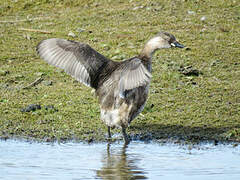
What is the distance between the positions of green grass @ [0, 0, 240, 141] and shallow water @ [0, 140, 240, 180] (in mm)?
521

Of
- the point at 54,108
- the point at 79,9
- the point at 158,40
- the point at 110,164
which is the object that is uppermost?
the point at 79,9

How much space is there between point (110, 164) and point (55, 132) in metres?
1.84

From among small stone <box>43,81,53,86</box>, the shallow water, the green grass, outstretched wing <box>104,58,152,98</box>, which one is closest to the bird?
outstretched wing <box>104,58,152,98</box>

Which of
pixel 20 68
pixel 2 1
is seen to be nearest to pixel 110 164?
pixel 20 68

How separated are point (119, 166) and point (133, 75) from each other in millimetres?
1303

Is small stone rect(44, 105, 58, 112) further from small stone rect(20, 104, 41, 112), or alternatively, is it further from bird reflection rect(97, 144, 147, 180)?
bird reflection rect(97, 144, 147, 180)

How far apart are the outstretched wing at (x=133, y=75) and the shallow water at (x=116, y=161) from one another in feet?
3.61

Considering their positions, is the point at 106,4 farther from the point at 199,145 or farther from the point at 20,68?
the point at 199,145

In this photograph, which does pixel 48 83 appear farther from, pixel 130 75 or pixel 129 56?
pixel 130 75

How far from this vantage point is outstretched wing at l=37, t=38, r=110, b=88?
349 inches

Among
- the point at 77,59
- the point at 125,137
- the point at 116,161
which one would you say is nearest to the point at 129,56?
the point at 125,137

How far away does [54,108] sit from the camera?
1076 centimetres

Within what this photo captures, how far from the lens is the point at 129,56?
1365 cm

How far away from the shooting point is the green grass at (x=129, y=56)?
9961mm
